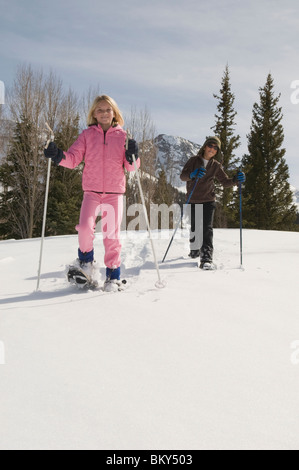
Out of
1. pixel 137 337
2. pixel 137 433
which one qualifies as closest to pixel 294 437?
pixel 137 433

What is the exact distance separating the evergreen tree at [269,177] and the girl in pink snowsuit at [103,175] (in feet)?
67.9

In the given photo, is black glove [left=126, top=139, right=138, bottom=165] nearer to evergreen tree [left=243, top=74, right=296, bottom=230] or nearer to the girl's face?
the girl's face

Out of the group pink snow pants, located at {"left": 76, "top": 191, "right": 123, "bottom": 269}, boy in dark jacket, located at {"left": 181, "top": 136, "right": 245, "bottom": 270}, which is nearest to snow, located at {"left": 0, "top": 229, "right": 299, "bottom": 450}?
pink snow pants, located at {"left": 76, "top": 191, "right": 123, "bottom": 269}

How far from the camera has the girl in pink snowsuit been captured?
2793 mm

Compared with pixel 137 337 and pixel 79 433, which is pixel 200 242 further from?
pixel 79 433

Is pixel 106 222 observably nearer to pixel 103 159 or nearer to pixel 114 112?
pixel 103 159

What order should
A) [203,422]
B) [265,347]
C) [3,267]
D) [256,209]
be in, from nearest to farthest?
1. [203,422]
2. [265,347]
3. [3,267]
4. [256,209]

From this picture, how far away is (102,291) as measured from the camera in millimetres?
2629

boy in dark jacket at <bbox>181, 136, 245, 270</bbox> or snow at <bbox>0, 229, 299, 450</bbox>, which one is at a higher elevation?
boy in dark jacket at <bbox>181, 136, 245, 270</bbox>

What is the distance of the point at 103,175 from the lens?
9.18 feet

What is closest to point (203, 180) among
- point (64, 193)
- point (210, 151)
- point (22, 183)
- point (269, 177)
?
point (210, 151)

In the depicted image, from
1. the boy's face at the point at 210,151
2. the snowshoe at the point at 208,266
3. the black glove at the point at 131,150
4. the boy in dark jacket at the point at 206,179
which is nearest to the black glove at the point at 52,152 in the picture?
the black glove at the point at 131,150

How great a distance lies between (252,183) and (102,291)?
2219 cm

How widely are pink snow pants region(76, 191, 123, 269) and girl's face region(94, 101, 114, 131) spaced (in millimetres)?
643
